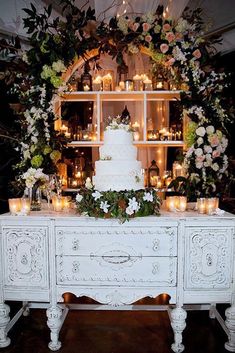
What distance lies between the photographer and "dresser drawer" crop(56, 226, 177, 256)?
2.33m

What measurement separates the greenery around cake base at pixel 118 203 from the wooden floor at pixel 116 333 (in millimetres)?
992

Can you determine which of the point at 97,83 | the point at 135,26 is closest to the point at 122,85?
the point at 97,83

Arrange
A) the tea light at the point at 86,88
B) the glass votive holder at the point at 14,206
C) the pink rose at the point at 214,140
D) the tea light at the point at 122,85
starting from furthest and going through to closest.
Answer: the tea light at the point at 122,85, the tea light at the point at 86,88, the pink rose at the point at 214,140, the glass votive holder at the point at 14,206

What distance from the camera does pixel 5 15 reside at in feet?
10.8

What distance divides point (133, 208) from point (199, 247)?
1.90ft

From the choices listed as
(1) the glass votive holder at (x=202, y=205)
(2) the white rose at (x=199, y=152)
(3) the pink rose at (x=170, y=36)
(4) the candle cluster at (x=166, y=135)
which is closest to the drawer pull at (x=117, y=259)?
(1) the glass votive holder at (x=202, y=205)

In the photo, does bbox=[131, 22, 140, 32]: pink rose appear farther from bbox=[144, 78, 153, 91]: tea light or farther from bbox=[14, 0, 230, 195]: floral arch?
bbox=[144, 78, 153, 91]: tea light

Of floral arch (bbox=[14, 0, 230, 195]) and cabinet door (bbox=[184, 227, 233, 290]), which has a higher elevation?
floral arch (bbox=[14, 0, 230, 195])

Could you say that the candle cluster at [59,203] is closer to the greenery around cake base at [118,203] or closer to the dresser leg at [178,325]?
the greenery around cake base at [118,203]

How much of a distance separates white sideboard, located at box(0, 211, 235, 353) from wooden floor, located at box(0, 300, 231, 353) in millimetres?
120

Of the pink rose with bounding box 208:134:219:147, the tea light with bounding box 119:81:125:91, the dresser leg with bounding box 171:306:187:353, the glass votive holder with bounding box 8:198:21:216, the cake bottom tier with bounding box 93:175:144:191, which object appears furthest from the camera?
the tea light with bounding box 119:81:125:91

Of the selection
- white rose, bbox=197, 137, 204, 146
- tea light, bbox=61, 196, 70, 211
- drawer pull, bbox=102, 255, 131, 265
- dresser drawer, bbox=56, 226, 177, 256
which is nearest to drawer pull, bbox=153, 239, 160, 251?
dresser drawer, bbox=56, 226, 177, 256

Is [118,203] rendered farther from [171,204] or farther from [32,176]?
[32,176]

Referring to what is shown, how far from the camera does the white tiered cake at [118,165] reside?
2.44 meters
